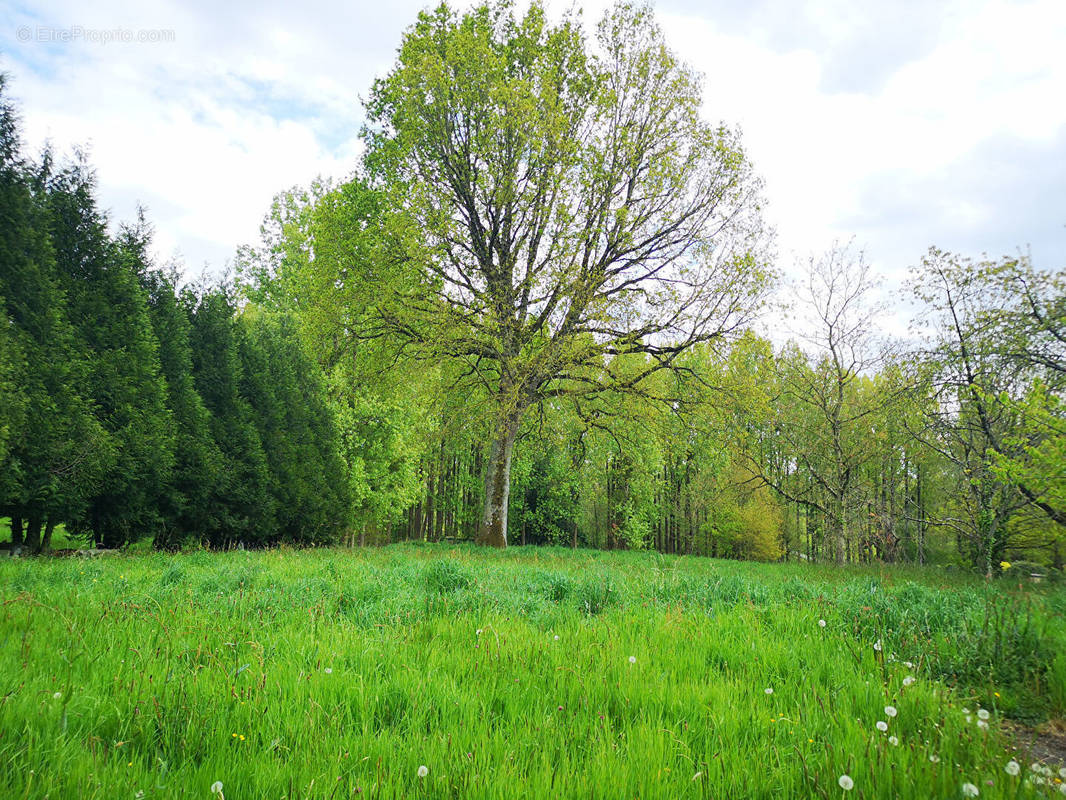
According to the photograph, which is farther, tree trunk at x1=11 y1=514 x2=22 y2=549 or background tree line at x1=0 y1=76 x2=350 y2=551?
tree trunk at x1=11 y1=514 x2=22 y2=549

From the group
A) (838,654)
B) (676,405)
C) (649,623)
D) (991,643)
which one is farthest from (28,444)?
(676,405)

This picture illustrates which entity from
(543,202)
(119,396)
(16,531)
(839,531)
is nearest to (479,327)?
(543,202)

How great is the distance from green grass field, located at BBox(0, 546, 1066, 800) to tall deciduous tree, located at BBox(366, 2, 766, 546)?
1067cm

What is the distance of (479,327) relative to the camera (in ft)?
50.7

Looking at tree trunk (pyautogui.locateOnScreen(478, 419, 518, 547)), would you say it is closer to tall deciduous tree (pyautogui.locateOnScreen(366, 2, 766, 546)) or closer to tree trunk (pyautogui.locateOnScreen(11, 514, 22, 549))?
tall deciduous tree (pyautogui.locateOnScreen(366, 2, 766, 546))

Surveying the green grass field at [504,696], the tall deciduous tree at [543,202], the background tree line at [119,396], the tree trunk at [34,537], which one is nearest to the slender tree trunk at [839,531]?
the tall deciduous tree at [543,202]

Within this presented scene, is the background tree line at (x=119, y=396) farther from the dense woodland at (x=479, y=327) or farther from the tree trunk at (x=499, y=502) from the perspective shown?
the tree trunk at (x=499, y=502)

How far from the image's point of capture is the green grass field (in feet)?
6.70

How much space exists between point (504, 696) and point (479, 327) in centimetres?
1325

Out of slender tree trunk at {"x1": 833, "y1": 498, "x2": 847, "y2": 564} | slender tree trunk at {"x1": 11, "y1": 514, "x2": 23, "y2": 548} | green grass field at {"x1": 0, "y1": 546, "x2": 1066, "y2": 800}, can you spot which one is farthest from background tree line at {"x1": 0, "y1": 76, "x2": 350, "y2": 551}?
slender tree trunk at {"x1": 833, "y1": 498, "x2": 847, "y2": 564}

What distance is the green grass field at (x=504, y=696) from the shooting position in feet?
6.70

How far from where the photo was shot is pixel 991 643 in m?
3.94

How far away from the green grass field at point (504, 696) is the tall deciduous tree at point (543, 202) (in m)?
10.7

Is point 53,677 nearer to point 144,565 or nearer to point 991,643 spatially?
point 144,565
